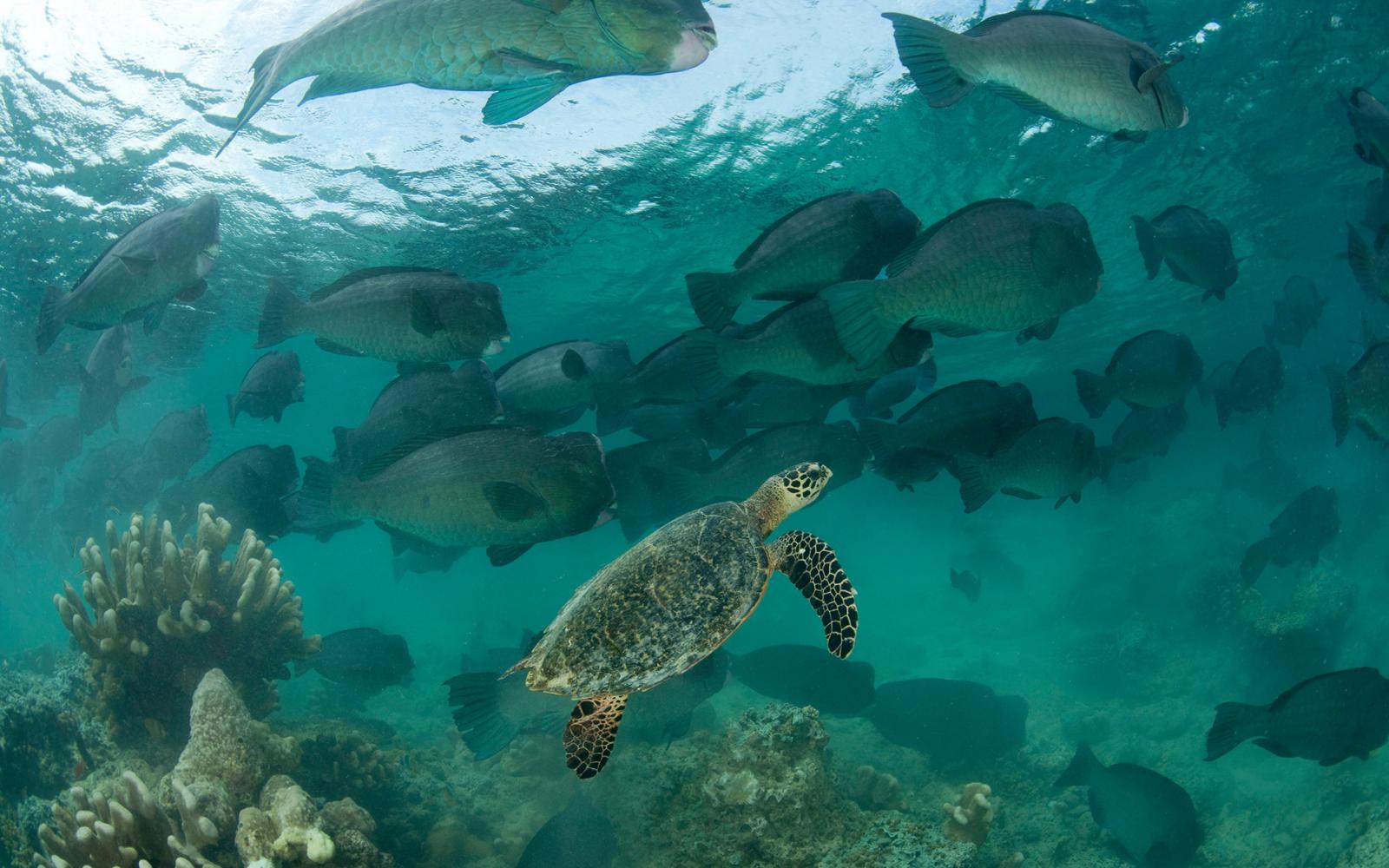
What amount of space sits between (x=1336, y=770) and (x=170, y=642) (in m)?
14.5

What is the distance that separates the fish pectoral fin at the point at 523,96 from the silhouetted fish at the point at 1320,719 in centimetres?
693

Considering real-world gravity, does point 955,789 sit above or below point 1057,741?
above

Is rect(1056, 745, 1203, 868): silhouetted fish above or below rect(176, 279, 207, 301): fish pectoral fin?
below

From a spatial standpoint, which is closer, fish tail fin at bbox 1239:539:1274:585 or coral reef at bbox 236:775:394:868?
coral reef at bbox 236:775:394:868

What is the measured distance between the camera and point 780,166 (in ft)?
49.9

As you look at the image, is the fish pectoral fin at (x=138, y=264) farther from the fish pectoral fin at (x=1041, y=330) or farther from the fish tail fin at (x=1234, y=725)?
the fish tail fin at (x=1234, y=725)

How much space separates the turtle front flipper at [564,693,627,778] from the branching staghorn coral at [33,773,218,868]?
2551 mm

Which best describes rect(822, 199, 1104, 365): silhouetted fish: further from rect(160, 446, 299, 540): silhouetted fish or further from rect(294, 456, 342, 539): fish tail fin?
rect(160, 446, 299, 540): silhouetted fish

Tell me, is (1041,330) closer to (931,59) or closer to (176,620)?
(931,59)

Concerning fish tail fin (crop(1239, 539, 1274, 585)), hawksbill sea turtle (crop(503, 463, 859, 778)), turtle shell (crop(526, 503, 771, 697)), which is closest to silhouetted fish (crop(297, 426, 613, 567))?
hawksbill sea turtle (crop(503, 463, 859, 778))

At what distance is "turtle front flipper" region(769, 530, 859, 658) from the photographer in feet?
10.6

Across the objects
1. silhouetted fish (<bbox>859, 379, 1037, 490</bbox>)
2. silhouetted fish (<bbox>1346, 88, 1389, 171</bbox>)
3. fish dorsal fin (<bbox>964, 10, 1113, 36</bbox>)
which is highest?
fish dorsal fin (<bbox>964, 10, 1113, 36</bbox>)

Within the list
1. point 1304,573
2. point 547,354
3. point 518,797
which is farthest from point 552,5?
point 1304,573

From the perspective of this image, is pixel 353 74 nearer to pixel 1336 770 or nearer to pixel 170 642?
pixel 170 642
